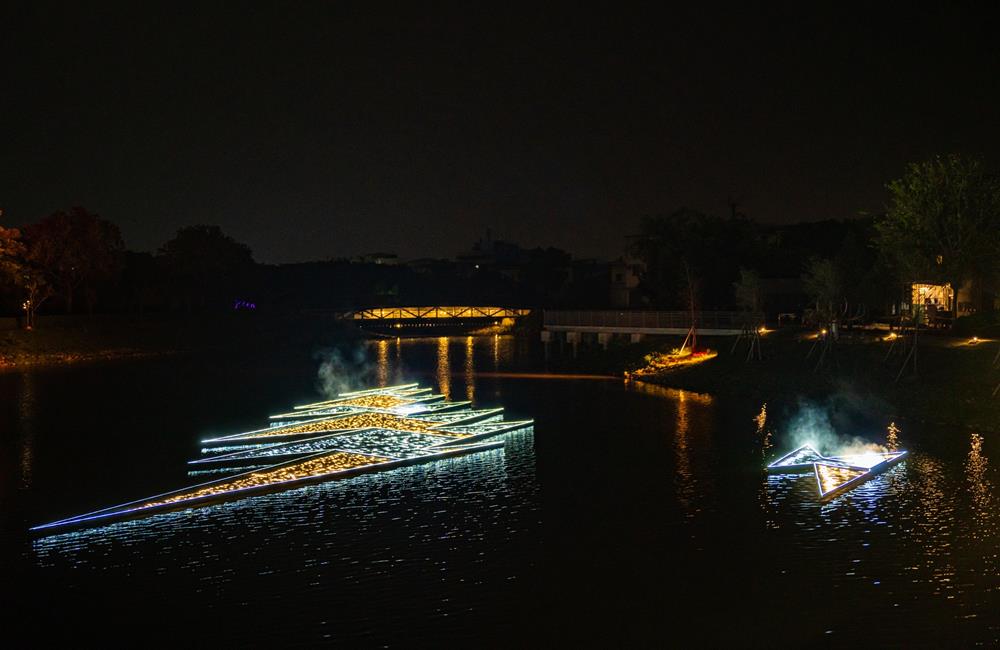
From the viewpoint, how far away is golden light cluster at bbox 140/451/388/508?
22.2 meters

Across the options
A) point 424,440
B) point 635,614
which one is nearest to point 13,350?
point 424,440

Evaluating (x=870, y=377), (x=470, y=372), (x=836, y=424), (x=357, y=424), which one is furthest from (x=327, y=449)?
(x=470, y=372)

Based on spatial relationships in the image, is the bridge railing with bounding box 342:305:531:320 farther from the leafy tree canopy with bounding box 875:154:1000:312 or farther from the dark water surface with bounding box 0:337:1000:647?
the dark water surface with bounding box 0:337:1000:647

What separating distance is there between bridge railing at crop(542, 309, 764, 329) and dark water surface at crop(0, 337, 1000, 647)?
25360mm

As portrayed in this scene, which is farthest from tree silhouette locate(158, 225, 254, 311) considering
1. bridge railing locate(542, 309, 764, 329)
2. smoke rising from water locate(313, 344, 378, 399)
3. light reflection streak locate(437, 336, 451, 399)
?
bridge railing locate(542, 309, 764, 329)

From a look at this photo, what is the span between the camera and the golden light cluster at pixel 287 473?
22.2 m

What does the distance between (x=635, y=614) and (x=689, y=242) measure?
59.4 meters

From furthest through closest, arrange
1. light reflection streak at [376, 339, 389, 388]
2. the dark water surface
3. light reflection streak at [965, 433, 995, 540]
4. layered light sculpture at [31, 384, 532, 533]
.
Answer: light reflection streak at [376, 339, 389, 388], layered light sculpture at [31, 384, 532, 533], light reflection streak at [965, 433, 995, 540], the dark water surface

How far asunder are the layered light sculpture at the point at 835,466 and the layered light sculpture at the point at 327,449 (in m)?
8.90

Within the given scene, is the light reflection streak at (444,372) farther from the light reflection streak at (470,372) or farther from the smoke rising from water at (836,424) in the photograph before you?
the smoke rising from water at (836,424)

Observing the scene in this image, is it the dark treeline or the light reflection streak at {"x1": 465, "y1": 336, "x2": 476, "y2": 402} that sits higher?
the dark treeline

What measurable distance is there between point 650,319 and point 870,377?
2539 centimetres

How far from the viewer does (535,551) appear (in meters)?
18.0

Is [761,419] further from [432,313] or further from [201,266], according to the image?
[432,313]
